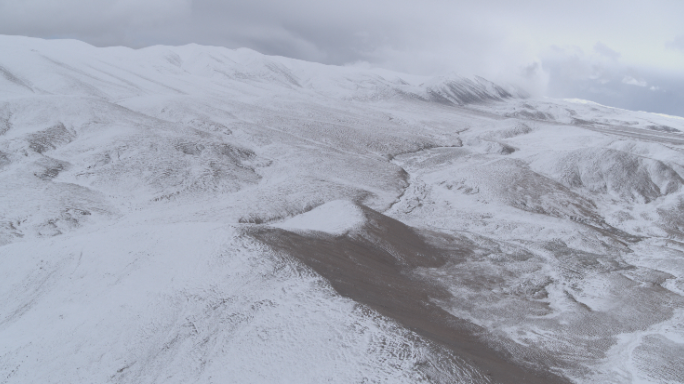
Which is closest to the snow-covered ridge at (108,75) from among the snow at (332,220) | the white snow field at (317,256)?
the white snow field at (317,256)

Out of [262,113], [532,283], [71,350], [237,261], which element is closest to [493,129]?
[262,113]

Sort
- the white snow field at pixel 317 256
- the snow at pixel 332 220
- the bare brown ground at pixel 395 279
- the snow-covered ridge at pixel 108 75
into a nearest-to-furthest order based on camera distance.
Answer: the white snow field at pixel 317 256 < the bare brown ground at pixel 395 279 < the snow at pixel 332 220 < the snow-covered ridge at pixel 108 75

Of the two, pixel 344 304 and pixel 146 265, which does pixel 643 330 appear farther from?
pixel 146 265

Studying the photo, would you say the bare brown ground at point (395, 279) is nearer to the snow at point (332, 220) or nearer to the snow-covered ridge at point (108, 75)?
the snow at point (332, 220)

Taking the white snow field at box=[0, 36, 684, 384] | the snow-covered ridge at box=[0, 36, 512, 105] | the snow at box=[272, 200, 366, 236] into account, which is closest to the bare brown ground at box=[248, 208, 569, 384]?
the white snow field at box=[0, 36, 684, 384]

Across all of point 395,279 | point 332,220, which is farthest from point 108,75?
point 395,279

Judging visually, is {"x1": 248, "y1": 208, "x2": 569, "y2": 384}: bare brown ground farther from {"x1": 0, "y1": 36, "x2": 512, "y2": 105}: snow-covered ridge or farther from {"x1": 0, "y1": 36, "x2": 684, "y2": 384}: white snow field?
{"x1": 0, "y1": 36, "x2": 512, "y2": 105}: snow-covered ridge
